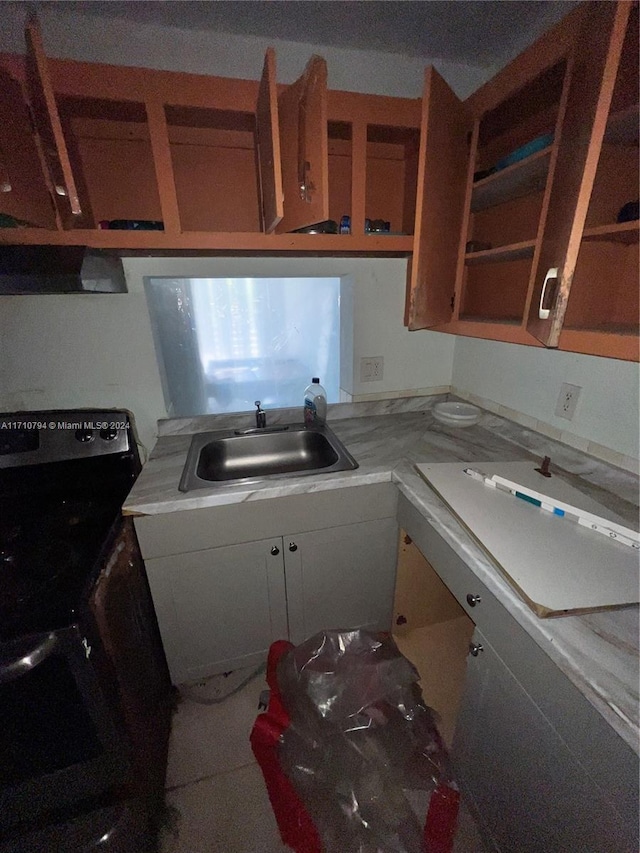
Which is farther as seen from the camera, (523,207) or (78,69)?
(523,207)

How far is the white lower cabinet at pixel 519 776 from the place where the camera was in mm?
583

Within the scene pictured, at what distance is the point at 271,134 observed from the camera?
0.87 metres

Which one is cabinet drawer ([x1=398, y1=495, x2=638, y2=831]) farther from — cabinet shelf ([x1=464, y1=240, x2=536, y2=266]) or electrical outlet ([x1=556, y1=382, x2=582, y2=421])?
cabinet shelf ([x1=464, y1=240, x2=536, y2=266])

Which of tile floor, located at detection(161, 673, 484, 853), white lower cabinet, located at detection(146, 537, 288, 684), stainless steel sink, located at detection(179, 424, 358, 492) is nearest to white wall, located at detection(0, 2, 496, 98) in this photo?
stainless steel sink, located at detection(179, 424, 358, 492)

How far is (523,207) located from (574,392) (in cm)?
69

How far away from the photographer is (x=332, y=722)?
1.00 meters

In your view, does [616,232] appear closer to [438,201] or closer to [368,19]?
[438,201]

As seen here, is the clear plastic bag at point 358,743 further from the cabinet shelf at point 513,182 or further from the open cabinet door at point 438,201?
the cabinet shelf at point 513,182

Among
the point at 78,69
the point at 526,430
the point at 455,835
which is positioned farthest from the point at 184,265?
the point at 455,835

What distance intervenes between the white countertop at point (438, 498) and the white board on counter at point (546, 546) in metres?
0.02

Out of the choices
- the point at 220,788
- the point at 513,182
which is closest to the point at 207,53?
the point at 513,182

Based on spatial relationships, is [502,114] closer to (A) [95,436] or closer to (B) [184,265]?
(B) [184,265]

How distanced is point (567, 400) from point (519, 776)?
3.42 feet

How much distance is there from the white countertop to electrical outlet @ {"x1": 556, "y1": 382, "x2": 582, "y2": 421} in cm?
11
